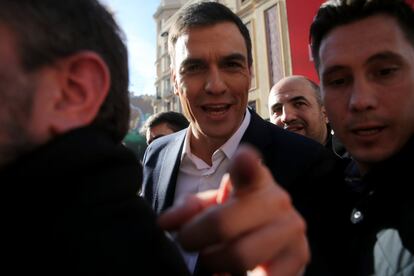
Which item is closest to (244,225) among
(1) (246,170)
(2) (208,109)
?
(1) (246,170)

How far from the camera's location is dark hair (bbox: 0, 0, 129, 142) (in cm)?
57

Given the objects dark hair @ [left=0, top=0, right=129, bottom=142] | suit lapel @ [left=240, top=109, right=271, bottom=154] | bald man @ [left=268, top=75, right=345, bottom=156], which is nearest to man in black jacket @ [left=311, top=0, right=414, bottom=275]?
suit lapel @ [left=240, top=109, right=271, bottom=154]

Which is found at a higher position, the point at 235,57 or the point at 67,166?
the point at 235,57

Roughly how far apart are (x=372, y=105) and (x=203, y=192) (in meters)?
0.61

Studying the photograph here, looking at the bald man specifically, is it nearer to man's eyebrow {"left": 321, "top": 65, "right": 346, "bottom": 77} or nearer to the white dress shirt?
the white dress shirt

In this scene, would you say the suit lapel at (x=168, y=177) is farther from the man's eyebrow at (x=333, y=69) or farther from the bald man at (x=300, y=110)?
the bald man at (x=300, y=110)

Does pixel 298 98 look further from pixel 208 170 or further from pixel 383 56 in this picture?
pixel 383 56

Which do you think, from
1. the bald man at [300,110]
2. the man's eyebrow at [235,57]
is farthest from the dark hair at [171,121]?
the man's eyebrow at [235,57]

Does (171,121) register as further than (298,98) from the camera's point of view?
Yes

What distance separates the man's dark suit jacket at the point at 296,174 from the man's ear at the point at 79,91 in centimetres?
66

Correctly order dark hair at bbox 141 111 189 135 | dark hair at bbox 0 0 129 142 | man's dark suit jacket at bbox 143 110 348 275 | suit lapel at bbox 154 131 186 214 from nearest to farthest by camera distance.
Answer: dark hair at bbox 0 0 129 142 < man's dark suit jacket at bbox 143 110 348 275 < suit lapel at bbox 154 131 186 214 < dark hair at bbox 141 111 189 135

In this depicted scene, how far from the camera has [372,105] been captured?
1.07m

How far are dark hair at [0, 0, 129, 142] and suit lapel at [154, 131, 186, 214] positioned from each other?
0.89 metres

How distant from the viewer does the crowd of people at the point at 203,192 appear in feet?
1.59
